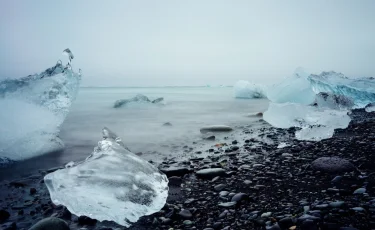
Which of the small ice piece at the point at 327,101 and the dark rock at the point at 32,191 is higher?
the small ice piece at the point at 327,101

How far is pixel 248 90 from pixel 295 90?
10.0m

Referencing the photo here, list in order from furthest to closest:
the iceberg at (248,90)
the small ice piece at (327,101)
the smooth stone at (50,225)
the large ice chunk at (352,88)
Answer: the iceberg at (248,90)
the large ice chunk at (352,88)
the small ice piece at (327,101)
the smooth stone at (50,225)

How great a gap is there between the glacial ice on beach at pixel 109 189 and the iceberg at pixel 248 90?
17995mm

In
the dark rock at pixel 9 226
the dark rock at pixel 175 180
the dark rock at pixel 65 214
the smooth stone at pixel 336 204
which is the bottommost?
the dark rock at pixel 9 226

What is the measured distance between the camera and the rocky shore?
2002 millimetres

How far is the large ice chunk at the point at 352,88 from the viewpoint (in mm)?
12086

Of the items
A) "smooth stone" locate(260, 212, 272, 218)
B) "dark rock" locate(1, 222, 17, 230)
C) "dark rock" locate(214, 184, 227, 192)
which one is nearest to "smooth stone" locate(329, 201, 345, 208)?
"smooth stone" locate(260, 212, 272, 218)

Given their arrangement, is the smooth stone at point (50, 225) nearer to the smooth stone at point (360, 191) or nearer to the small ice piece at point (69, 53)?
the smooth stone at point (360, 191)

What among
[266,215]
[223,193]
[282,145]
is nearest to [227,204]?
[223,193]

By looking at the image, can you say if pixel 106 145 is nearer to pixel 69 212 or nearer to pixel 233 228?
pixel 69 212

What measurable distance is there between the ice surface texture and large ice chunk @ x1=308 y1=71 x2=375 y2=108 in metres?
11.0

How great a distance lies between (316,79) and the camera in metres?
12.2

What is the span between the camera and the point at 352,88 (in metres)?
12.4

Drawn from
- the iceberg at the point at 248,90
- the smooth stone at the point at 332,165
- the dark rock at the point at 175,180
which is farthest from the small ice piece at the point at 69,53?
the iceberg at the point at 248,90
